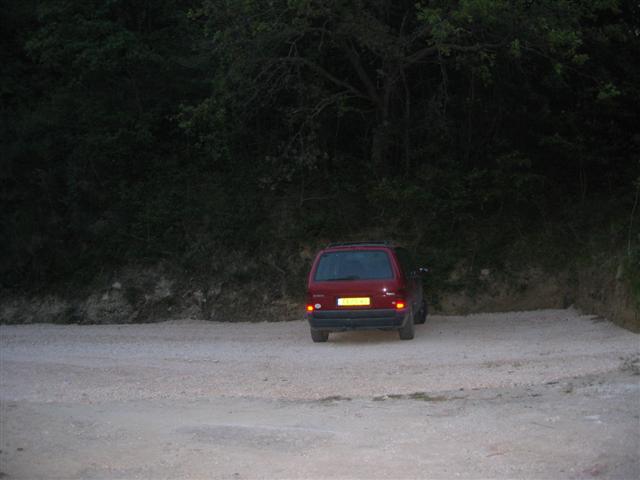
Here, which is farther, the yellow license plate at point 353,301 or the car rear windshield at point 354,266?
Result: the car rear windshield at point 354,266

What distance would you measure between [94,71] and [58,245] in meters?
5.48

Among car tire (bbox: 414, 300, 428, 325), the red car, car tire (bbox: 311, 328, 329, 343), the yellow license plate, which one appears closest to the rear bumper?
the red car

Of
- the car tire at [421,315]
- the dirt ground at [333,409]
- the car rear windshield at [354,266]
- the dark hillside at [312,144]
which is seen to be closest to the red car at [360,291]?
the car rear windshield at [354,266]

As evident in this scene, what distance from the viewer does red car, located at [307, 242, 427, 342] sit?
15398 millimetres

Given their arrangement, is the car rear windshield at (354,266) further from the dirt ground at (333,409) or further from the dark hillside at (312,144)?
the dark hillside at (312,144)

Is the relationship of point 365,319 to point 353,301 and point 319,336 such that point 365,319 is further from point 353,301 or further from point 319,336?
point 319,336

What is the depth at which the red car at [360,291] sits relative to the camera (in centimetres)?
1540

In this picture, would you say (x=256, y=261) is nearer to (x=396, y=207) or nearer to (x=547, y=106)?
(x=396, y=207)

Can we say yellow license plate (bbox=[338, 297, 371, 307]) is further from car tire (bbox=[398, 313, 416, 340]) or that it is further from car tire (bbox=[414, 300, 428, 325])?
car tire (bbox=[414, 300, 428, 325])

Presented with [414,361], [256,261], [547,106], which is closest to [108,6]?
[256,261]

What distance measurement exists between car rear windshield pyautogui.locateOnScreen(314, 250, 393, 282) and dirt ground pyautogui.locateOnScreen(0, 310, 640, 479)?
4.35 ft

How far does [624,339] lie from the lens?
47.0ft

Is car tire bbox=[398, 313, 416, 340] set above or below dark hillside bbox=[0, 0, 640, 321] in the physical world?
below

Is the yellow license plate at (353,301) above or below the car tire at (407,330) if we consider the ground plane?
above
